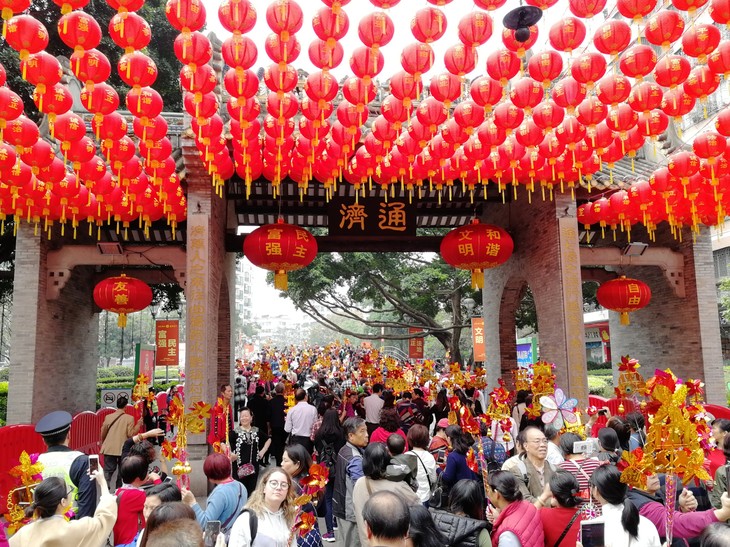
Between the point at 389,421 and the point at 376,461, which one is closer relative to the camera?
the point at 376,461

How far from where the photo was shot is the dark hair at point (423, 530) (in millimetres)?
2510

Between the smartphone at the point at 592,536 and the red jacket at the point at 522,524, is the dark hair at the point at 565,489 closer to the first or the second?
the red jacket at the point at 522,524

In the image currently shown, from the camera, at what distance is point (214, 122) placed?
21.4 feet

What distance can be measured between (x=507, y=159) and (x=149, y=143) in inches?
184

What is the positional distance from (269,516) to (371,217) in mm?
8326

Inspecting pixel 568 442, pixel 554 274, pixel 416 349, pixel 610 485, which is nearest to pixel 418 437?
pixel 568 442

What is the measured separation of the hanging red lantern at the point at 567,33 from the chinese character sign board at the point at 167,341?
1135cm

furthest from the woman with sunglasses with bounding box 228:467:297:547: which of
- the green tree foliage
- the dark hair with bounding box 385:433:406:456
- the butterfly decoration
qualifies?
the green tree foliage

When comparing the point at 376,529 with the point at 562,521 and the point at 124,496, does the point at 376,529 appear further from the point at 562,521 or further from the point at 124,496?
the point at 124,496

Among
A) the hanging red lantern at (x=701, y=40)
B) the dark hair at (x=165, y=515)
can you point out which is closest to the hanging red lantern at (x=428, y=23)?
the hanging red lantern at (x=701, y=40)

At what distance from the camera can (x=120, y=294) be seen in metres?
9.53

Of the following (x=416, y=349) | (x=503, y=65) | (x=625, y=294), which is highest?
(x=503, y=65)

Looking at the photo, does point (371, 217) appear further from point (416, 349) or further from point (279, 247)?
point (416, 349)

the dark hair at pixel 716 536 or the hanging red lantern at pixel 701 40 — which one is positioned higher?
the hanging red lantern at pixel 701 40
